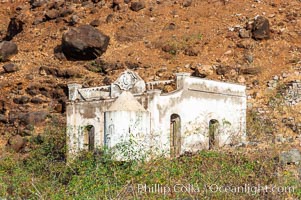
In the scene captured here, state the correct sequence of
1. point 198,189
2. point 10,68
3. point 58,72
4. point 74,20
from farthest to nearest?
point 74,20, point 10,68, point 58,72, point 198,189

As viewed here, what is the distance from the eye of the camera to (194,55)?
3488cm

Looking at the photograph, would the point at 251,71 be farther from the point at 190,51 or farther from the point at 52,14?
the point at 52,14

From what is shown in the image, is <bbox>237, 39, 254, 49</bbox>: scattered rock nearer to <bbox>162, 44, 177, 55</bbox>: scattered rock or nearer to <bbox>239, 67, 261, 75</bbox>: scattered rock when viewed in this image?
<bbox>239, 67, 261, 75</bbox>: scattered rock

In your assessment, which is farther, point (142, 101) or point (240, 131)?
point (240, 131)

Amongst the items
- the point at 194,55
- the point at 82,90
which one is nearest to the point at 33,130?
the point at 82,90

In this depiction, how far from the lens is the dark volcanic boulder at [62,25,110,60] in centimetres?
3497

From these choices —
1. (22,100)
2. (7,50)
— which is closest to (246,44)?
(22,100)

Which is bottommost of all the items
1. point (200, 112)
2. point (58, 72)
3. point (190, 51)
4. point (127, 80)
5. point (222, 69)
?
point (200, 112)

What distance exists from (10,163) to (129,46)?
14.0 metres

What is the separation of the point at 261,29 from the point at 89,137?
12400 mm

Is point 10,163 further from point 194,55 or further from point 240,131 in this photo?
point 194,55

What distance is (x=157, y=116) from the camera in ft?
76.5

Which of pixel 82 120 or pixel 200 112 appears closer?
pixel 200 112

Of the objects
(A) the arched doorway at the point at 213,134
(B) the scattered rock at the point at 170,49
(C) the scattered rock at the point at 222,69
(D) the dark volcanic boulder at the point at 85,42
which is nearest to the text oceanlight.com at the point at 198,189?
(A) the arched doorway at the point at 213,134
